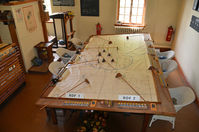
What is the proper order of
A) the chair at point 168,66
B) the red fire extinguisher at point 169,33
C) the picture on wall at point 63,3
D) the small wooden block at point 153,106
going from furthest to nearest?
the picture on wall at point 63,3 < the red fire extinguisher at point 169,33 < the chair at point 168,66 < the small wooden block at point 153,106

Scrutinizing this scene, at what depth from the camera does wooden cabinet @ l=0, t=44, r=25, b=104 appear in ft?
11.9

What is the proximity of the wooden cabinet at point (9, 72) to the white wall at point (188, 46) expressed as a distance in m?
4.46

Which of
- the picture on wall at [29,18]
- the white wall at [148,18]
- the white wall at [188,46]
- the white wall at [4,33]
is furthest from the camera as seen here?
the white wall at [148,18]

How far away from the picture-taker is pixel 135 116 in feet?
11.3

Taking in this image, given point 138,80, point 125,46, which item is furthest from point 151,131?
point 125,46

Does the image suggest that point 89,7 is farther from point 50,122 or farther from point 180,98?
point 180,98

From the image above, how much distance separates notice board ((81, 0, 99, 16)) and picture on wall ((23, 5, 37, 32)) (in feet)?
7.78

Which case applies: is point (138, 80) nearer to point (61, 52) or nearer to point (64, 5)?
point (61, 52)

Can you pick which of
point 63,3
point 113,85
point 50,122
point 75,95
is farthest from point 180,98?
point 63,3

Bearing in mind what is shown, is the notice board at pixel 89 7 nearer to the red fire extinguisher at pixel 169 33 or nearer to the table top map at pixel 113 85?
the red fire extinguisher at pixel 169 33

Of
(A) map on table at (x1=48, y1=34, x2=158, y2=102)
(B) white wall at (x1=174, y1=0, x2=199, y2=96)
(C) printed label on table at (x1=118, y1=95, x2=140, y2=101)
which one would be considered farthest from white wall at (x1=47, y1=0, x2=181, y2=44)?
(C) printed label on table at (x1=118, y1=95, x2=140, y2=101)

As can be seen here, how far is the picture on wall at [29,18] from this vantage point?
488 centimetres

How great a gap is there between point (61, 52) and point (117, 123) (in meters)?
2.55

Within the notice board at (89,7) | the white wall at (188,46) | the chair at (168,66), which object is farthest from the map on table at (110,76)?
the notice board at (89,7)
